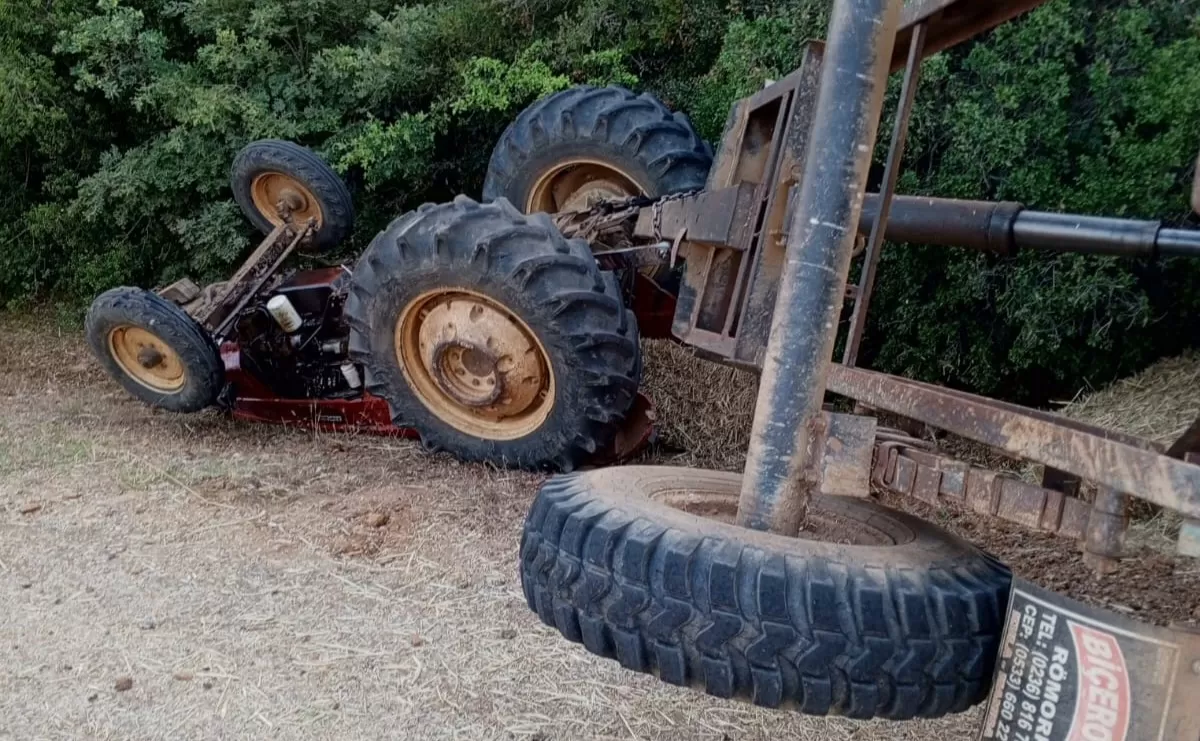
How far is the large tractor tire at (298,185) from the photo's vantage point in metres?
6.22

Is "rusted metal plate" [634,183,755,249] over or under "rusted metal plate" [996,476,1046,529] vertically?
over

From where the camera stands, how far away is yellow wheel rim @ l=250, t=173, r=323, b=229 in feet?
20.9

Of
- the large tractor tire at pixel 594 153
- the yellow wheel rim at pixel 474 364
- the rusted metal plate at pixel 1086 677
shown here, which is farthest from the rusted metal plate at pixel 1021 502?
the large tractor tire at pixel 594 153

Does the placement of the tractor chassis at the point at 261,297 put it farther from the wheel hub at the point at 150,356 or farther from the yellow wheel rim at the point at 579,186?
the yellow wheel rim at the point at 579,186

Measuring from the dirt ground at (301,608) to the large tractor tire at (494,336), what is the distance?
0.93 feet

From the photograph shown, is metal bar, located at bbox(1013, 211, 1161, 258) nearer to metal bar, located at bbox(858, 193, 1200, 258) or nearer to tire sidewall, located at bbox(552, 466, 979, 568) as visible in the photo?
metal bar, located at bbox(858, 193, 1200, 258)

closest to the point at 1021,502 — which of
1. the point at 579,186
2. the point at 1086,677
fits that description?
the point at 1086,677

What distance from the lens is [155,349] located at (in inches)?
219

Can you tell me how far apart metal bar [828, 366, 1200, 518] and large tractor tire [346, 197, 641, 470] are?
7.37ft

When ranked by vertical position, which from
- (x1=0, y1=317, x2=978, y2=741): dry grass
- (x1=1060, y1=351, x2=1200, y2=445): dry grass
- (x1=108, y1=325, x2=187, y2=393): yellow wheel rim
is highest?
(x1=1060, y1=351, x2=1200, y2=445): dry grass

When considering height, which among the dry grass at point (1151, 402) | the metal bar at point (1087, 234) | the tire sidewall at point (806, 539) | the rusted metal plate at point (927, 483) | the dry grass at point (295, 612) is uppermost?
the metal bar at point (1087, 234)

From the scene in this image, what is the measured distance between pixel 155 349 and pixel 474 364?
2.00 metres

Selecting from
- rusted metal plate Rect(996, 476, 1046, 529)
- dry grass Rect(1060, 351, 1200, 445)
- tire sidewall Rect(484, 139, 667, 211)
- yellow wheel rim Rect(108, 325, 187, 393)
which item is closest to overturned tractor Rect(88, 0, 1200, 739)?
rusted metal plate Rect(996, 476, 1046, 529)

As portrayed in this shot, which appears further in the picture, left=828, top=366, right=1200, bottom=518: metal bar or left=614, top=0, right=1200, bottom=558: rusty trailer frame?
left=614, top=0, right=1200, bottom=558: rusty trailer frame
